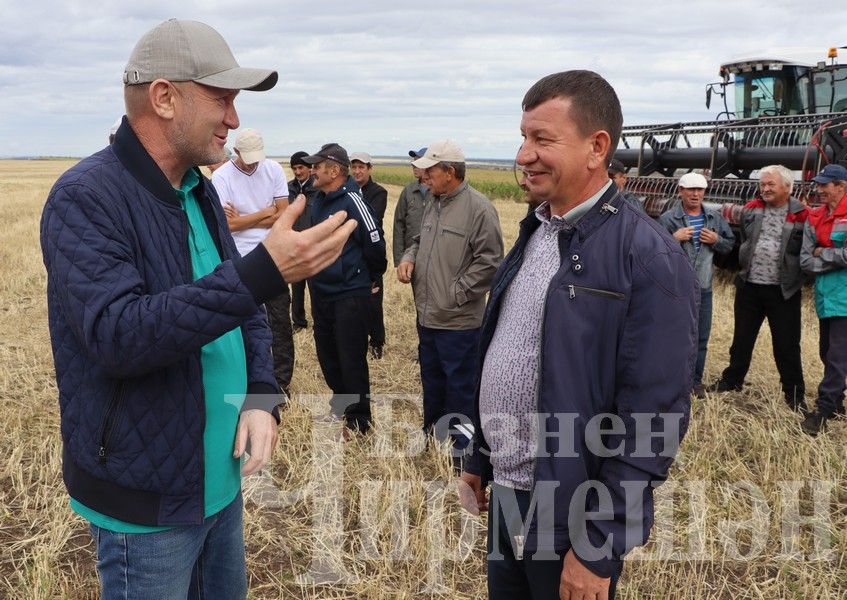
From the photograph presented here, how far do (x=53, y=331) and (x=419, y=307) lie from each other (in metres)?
3.20

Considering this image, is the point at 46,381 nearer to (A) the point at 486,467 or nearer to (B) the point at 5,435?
(B) the point at 5,435

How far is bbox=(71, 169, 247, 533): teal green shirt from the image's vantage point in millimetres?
1874

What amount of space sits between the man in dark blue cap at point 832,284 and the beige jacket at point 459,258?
8.09 feet

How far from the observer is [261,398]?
2.09 metres

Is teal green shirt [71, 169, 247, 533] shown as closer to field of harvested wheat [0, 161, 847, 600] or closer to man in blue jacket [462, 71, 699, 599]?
man in blue jacket [462, 71, 699, 599]

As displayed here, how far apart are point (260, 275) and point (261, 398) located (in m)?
0.60

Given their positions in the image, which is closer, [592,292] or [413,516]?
[592,292]

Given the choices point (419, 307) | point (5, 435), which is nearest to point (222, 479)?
point (419, 307)

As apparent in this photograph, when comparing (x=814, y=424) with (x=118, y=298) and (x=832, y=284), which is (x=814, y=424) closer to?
(x=832, y=284)

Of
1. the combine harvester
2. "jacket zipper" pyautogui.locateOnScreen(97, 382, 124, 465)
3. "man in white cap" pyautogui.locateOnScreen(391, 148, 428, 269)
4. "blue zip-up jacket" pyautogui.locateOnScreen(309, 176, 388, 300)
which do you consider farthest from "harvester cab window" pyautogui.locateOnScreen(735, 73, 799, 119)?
"jacket zipper" pyautogui.locateOnScreen(97, 382, 124, 465)

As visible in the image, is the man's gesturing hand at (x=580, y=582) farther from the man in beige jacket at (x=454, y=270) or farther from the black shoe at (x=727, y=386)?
the black shoe at (x=727, y=386)

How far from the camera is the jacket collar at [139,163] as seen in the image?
176 centimetres

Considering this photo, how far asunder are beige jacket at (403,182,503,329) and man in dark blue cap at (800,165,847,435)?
247 centimetres

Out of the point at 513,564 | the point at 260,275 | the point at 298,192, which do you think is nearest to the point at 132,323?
the point at 260,275
